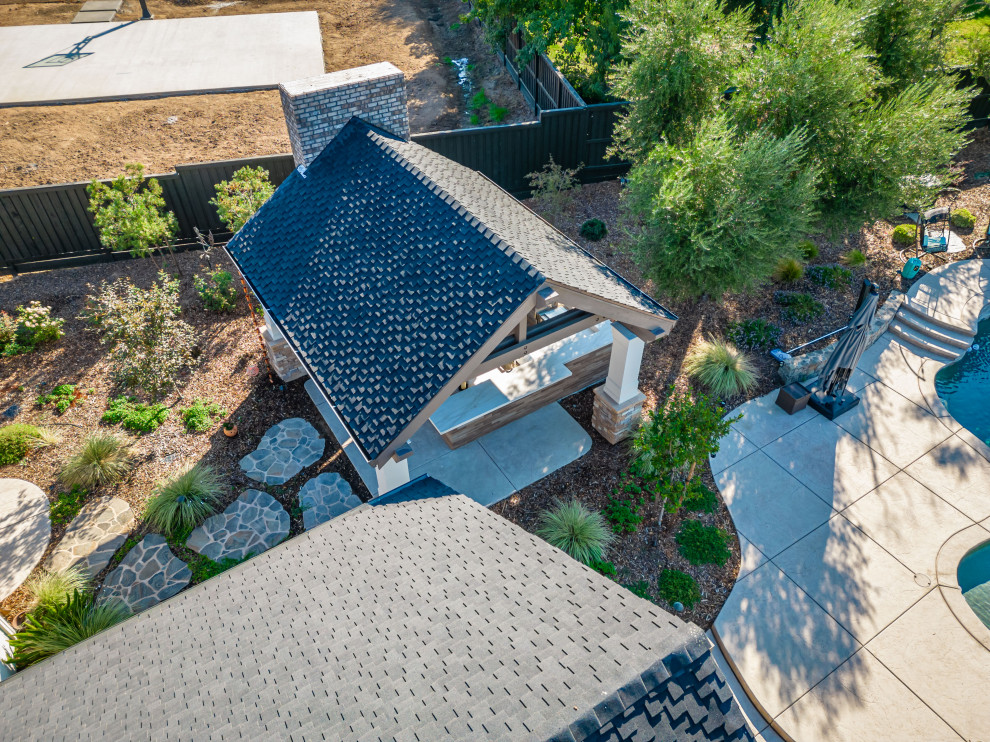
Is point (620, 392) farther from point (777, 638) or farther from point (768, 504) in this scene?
point (777, 638)

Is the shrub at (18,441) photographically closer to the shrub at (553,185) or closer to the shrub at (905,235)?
the shrub at (553,185)

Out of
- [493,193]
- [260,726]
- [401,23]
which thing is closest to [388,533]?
[260,726]

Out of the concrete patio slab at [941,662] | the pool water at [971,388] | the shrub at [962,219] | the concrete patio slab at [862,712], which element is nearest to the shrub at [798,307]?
the pool water at [971,388]

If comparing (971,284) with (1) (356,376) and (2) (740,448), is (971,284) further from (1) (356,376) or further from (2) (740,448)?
(1) (356,376)

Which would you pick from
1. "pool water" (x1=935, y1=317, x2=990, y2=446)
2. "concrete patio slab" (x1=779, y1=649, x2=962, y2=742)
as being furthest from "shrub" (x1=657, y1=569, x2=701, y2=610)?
"pool water" (x1=935, y1=317, x2=990, y2=446)

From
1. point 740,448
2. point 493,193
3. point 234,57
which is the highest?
point 493,193

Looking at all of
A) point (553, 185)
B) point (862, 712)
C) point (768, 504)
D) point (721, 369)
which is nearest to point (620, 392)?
point (721, 369)

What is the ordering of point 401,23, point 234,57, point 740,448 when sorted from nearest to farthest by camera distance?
1. point 740,448
2. point 234,57
3. point 401,23

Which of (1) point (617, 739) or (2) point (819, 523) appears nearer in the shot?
(1) point (617, 739)
